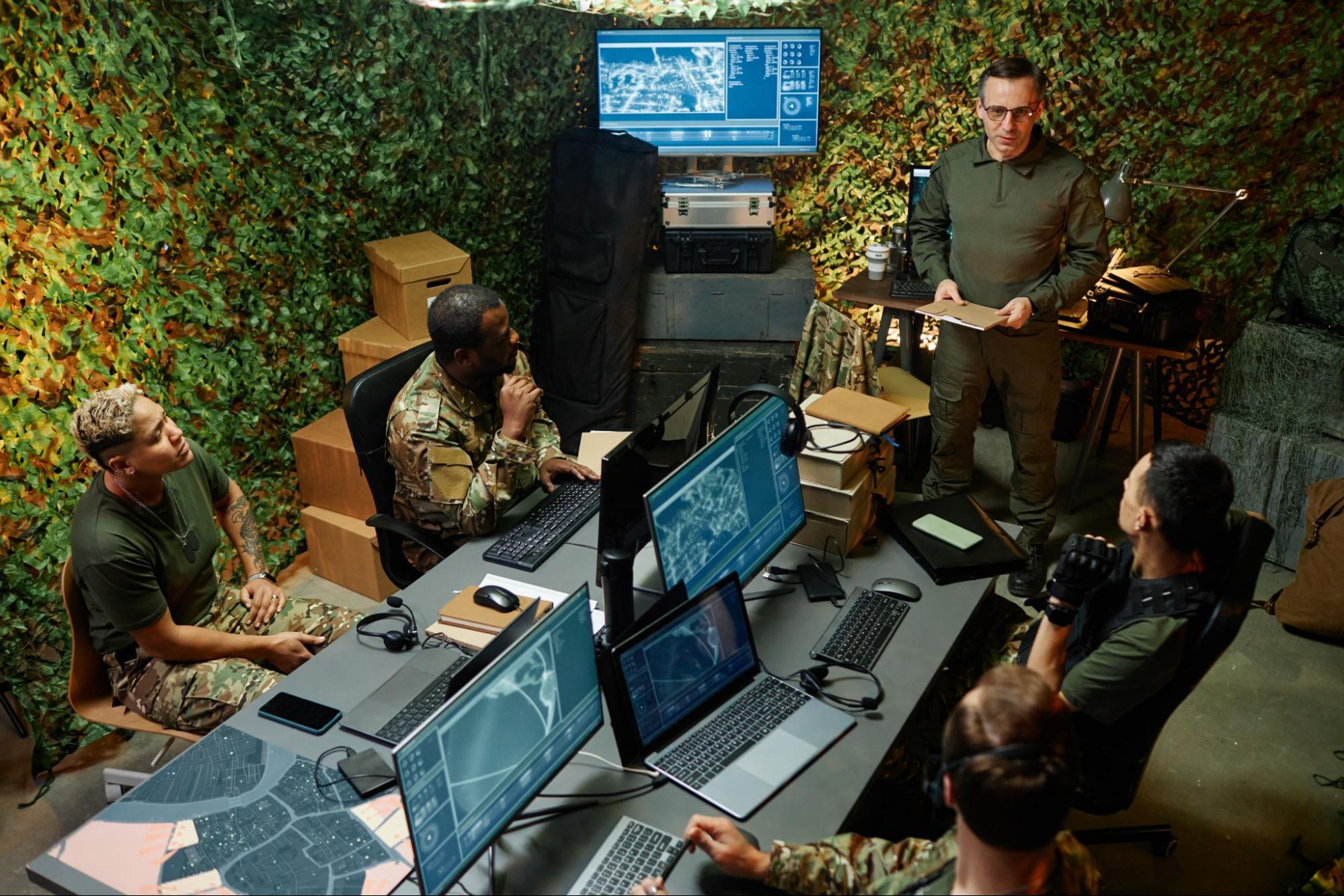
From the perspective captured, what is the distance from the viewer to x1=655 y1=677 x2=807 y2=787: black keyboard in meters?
2.13

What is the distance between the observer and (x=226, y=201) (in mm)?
3674

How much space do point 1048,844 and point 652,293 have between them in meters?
→ 3.73

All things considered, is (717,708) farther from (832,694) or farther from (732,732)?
(832,694)

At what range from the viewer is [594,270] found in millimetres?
4832

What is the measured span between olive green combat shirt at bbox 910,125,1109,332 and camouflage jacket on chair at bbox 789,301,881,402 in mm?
378

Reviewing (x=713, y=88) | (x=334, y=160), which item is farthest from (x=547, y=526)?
(x=713, y=88)

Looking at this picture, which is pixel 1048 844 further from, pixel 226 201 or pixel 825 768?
pixel 226 201

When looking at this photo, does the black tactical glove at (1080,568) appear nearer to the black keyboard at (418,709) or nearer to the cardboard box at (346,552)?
the black keyboard at (418,709)

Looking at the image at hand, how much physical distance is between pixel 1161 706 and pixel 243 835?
1881 millimetres

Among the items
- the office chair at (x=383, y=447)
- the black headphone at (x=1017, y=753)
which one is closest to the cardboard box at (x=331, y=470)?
the office chair at (x=383, y=447)

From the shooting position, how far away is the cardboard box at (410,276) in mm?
4062

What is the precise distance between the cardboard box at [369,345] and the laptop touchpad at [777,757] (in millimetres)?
2305

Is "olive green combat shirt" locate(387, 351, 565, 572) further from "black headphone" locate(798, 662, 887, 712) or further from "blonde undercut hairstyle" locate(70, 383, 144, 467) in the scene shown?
"black headphone" locate(798, 662, 887, 712)

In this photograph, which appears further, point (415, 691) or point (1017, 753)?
point (415, 691)
